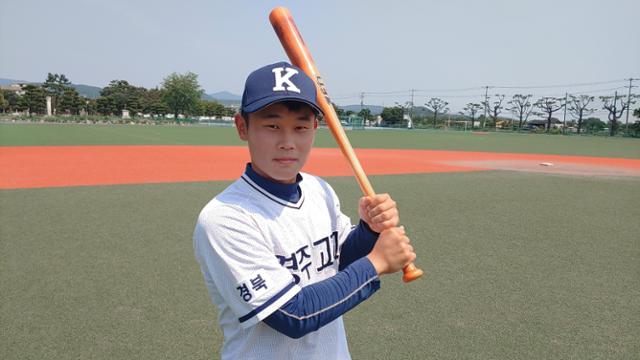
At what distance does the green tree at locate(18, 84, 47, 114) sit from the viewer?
234 ft

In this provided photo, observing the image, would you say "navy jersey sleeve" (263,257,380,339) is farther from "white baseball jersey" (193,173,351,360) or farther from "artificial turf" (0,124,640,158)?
"artificial turf" (0,124,640,158)

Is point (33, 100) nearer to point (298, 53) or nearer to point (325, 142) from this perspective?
point (325, 142)

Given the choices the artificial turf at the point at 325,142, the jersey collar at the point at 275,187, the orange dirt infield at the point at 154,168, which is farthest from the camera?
the artificial turf at the point at 325,142

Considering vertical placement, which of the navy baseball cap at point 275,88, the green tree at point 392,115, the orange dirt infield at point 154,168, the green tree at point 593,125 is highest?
the green tree at point 392,115

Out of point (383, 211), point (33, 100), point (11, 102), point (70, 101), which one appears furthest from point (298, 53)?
point (11, 102)

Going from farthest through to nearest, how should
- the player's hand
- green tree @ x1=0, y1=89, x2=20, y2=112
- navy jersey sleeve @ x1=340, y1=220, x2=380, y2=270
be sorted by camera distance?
green tree @ x1=0, y1=89, x2=20, y2=112, navy jersey sleeve @ x1=340, y1=220, x2=380, y2=270, the player's hand

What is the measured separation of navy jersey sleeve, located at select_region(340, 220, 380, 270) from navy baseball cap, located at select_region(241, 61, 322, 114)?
0.54 metres

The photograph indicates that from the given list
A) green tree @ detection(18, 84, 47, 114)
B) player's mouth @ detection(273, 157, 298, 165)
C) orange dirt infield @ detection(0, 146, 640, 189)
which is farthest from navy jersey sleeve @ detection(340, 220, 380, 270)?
green tree @ detection(18, 84, 47, 114)

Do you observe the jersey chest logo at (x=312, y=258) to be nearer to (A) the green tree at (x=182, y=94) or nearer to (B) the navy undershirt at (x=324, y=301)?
(B) the navy undershirt at (x=324, y=301)

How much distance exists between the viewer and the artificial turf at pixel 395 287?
3057mm

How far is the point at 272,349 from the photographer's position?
143 cm

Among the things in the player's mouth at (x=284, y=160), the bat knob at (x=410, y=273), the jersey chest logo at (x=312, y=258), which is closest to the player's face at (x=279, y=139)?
the player's mouth at (x=284, y=160)

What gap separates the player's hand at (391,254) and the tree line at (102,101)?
8342cm

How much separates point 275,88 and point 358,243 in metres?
0.71
